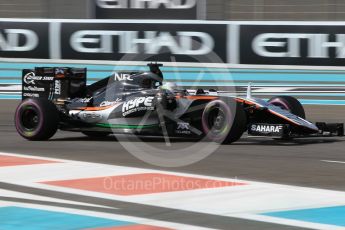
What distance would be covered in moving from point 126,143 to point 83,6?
10.2 metres

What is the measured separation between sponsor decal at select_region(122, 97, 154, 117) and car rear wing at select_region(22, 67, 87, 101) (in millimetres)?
1070

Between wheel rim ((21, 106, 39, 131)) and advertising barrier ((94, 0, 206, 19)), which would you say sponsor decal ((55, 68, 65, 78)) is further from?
advertising barrier ((94, 0, 206, 19))

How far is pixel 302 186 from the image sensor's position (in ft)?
23.9

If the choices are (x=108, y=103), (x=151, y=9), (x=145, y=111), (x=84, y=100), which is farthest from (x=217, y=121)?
(x=151, y=9)

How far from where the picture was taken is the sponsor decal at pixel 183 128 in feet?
35.7

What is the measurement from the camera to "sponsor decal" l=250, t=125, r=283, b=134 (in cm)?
1066

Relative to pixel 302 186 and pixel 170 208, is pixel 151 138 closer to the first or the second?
pixel 302 186

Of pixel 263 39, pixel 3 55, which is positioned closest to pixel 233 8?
pixel 263 39

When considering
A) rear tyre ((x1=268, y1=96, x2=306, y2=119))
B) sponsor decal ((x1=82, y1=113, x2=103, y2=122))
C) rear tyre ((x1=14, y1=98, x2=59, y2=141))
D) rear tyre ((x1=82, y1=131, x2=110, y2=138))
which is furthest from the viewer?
rear tyre ((x1=82, y1=131, x2=110, y2=138))

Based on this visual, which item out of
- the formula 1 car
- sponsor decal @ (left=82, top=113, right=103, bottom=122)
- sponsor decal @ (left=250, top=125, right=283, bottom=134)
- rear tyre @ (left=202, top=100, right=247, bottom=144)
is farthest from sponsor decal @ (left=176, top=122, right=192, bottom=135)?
sponsor decal @ (left=82, top=113, right=103, bottom=122)

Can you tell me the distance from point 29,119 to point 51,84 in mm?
688

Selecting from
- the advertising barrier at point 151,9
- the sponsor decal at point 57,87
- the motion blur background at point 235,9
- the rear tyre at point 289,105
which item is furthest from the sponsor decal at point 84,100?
the advertising barrier at point 151,9

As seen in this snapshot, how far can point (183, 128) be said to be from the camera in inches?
429

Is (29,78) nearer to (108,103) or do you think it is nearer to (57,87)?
(57,87)
